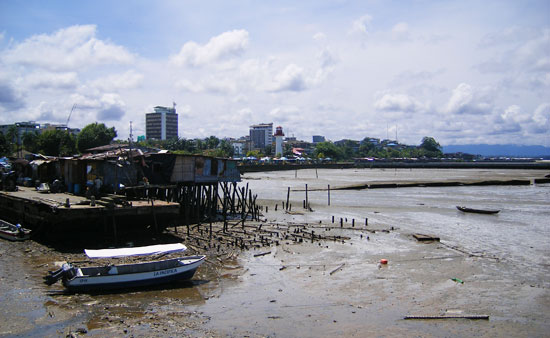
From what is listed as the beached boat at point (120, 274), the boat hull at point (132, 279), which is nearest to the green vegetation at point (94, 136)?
the beached boat at point (120, 274)

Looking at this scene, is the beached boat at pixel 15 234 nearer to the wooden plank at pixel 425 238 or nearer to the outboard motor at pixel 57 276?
the outboard motor at pixel 57 276

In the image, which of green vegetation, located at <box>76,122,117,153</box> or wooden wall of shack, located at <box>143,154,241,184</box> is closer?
wooden wall of shack, located at <box>143,154,241,184</box>

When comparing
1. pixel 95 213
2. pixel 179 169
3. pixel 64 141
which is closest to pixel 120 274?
pixel 95 213

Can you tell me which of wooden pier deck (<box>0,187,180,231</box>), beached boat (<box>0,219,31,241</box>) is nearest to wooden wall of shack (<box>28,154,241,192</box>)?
wooden pier deck (<box>0,187,180,231</box>)

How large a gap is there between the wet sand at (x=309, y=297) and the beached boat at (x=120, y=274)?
334mm

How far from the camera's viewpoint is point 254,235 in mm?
23047

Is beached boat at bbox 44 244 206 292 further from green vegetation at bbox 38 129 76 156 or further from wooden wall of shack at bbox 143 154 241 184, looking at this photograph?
green vegetation at bbox 38 129 76 156

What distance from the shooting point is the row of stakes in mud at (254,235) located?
21.3 metres

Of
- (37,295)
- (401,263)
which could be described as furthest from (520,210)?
(37,295)

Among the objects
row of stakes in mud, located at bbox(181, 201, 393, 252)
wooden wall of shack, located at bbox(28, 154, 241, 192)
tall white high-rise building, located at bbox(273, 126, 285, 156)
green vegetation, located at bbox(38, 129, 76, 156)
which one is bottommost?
row of stakes in mud, located at bbox(181, 201, 393, 252)

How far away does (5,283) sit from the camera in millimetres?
14828

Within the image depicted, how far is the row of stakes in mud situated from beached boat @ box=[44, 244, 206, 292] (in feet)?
15.5

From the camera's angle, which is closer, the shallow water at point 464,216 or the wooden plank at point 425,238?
the shallow water at point 464,216

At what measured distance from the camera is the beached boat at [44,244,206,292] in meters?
14.0
